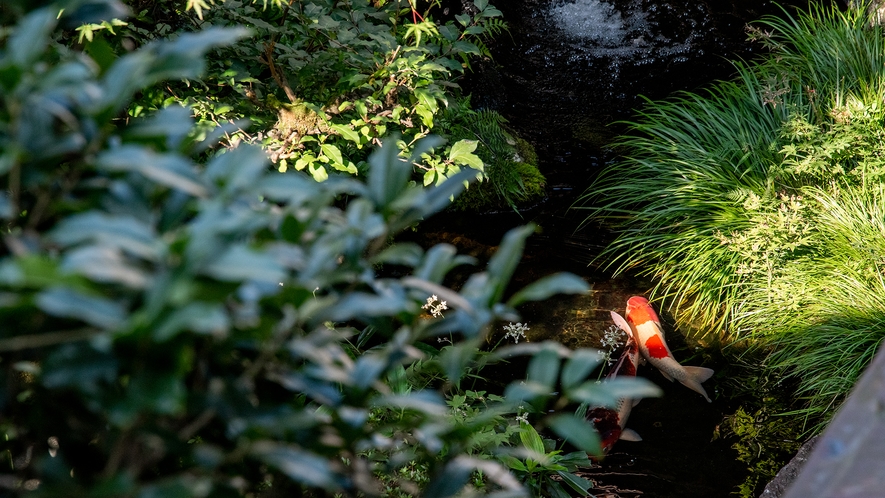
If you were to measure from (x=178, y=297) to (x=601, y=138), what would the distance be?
5.61 meters

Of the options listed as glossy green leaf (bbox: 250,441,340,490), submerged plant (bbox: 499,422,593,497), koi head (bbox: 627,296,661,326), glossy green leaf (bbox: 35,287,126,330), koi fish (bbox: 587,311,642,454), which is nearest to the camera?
glossy green leaf (bbox: 35,287,126,330)

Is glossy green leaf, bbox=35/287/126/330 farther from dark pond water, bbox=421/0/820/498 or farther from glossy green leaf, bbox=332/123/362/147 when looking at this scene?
dark pond water, bbox=421/0/820/498

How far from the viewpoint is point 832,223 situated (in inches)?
159

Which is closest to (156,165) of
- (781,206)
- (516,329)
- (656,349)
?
(516,329)

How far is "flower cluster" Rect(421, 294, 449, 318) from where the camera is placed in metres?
3.25

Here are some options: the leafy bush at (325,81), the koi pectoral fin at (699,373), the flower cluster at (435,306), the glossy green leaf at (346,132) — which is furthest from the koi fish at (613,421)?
the glossy green leaf at (346,132)

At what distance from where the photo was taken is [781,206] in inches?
164

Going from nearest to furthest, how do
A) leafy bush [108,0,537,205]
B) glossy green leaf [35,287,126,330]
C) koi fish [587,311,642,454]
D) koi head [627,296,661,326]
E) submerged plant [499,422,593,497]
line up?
glossy green leaf [35,287,126,330]
submerged plant [499,422,593,497]
leafy bush [108,0,537,205]
koi fish [587,311,642,454]
koi head [627,296,661,326]

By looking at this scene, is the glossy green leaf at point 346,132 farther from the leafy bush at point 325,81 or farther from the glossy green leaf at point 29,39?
the glossy green leaf at point 29,39

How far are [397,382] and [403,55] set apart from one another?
146cm

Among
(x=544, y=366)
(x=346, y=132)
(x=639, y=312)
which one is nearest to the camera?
(x=544, y=366)

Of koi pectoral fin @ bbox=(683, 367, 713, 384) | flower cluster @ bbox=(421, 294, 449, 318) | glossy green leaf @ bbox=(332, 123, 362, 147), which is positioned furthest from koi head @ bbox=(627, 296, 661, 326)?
glossy green leaf @ bbox=(332, 123, 362, 147)

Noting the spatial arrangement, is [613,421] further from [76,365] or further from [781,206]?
[76,365]

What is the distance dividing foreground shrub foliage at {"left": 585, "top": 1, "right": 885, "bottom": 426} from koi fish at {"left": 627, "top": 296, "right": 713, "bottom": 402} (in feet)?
1.25
